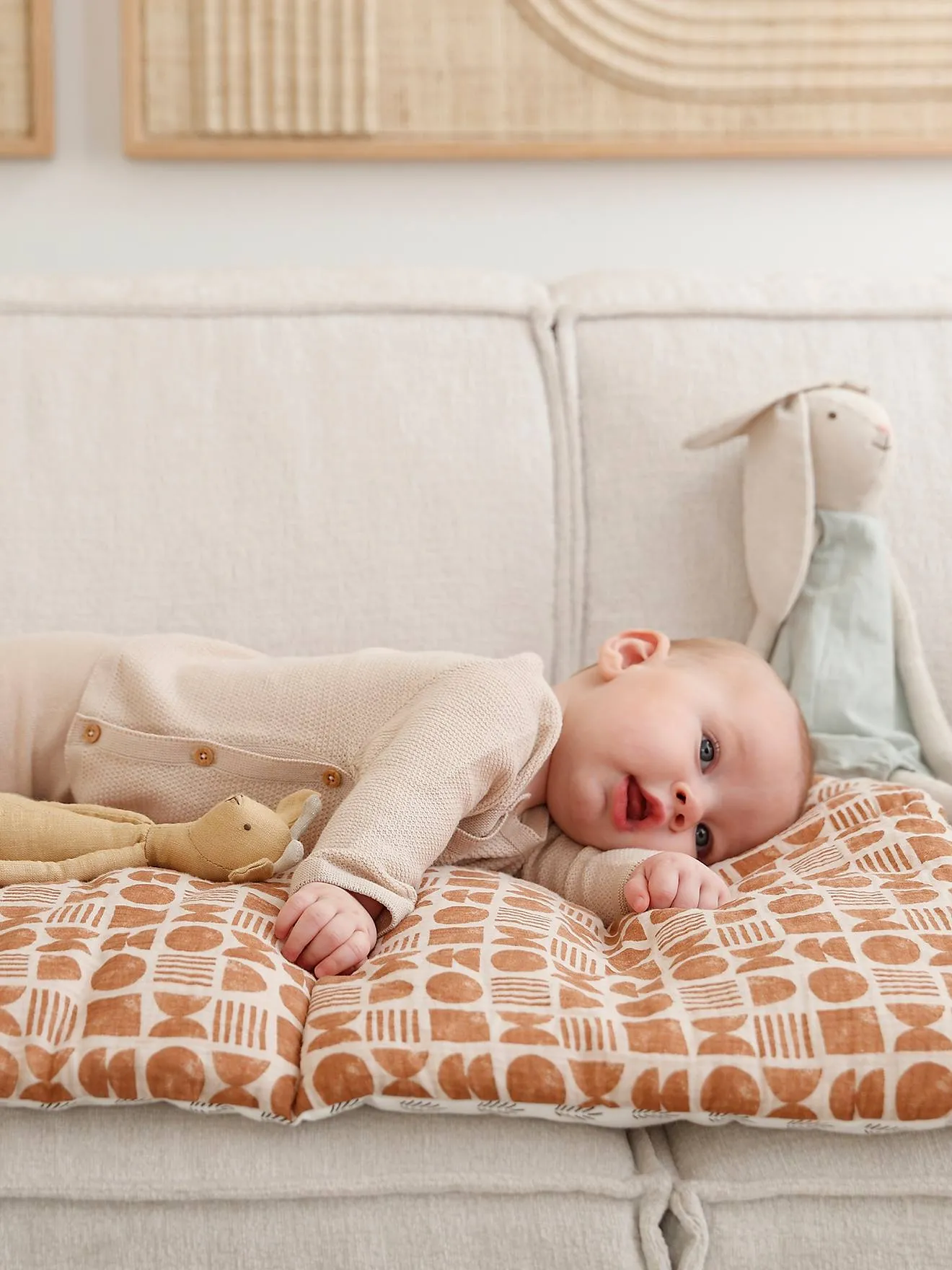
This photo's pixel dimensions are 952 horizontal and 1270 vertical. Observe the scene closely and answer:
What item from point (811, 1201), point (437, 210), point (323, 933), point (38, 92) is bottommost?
point (811, 1201)

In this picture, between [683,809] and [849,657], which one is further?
[849,657]

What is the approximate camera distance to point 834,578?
4.92 ft

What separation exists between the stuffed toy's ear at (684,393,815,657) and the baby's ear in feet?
0.58

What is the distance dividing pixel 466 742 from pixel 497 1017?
0.33 meters

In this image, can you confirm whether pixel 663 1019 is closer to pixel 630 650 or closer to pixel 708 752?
pixel 708 752

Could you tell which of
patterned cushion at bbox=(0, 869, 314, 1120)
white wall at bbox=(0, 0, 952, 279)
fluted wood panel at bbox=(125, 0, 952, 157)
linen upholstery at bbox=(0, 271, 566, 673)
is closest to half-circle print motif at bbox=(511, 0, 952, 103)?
fluted wood panel at bbox=(125, 0, 952, 157)

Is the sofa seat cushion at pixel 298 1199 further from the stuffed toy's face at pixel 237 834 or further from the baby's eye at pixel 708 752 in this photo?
the baby's eye at pixel 708 752

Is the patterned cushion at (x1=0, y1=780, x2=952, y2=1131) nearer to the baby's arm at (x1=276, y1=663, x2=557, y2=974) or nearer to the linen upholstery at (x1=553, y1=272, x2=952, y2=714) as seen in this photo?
the baby's arm at (x1=276, y1=663, x2=557, y2=974)

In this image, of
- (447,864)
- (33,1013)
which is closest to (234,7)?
(447,864)

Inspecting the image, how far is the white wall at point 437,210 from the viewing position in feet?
6.18

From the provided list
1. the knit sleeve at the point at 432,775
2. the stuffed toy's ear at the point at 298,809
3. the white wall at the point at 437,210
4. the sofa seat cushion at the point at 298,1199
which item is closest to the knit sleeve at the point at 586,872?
the knit sleeve at the point at 432,775

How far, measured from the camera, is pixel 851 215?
6.47 feet

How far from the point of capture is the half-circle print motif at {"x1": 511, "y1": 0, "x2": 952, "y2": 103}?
6.09ft

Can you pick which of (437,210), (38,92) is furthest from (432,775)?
(38,92)
